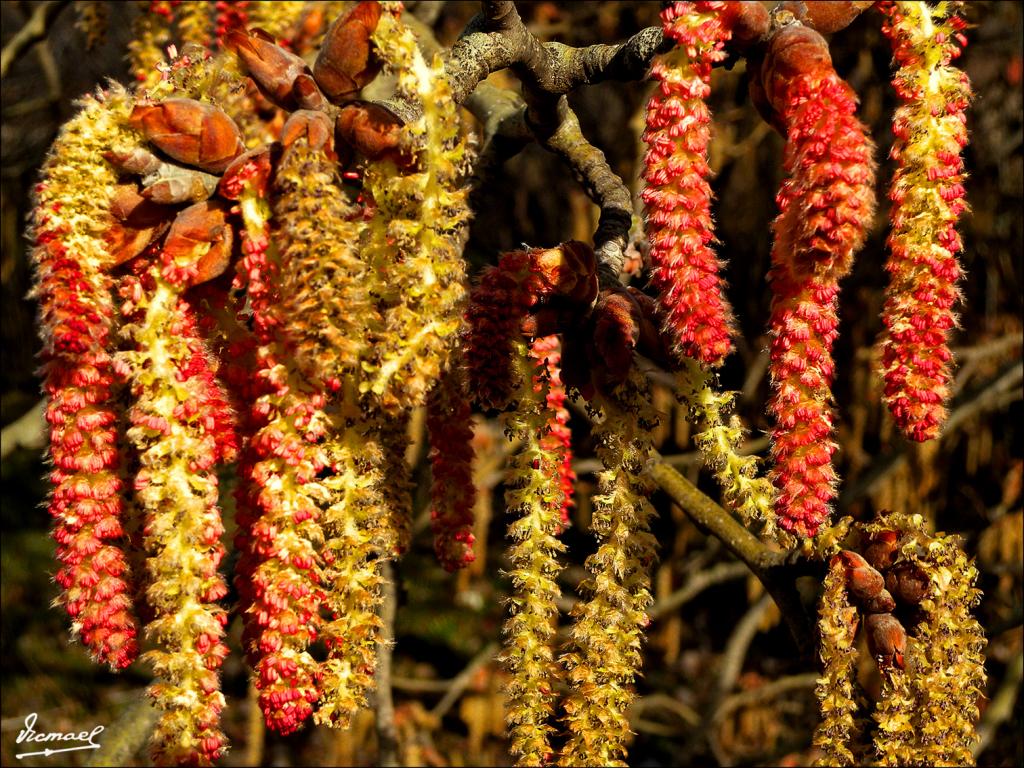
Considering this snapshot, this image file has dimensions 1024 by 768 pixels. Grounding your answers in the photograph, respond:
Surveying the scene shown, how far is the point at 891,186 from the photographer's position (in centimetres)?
79

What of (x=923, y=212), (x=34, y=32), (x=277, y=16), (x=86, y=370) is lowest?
(x=86, y=370)

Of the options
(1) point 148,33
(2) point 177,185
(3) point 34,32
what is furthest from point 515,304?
(3) point 34,32

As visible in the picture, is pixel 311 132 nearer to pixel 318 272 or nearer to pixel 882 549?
pixel 318 272

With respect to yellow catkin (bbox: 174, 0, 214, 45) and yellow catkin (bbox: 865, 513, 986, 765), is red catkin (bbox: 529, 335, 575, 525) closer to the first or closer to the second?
yellow catkin (bbox: 865, 513, 986, 765)

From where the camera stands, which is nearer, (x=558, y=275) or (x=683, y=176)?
(x=683, y=176)

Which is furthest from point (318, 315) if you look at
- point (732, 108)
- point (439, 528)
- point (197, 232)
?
point (732, 108)

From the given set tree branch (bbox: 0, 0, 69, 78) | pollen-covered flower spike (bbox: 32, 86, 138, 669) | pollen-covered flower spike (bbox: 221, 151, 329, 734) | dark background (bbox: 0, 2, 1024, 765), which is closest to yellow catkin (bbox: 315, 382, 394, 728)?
pollen-covered flower spike (bbox: 221, 151, 329, 734)

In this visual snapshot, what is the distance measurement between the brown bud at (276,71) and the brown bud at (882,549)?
565mm

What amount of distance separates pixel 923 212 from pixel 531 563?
1.23 feet

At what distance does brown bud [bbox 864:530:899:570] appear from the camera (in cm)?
93

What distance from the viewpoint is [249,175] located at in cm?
74

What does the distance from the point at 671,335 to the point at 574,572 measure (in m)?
3.66

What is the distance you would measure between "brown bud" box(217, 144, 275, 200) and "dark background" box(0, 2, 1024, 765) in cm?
165

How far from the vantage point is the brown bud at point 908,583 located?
2.99 feet
